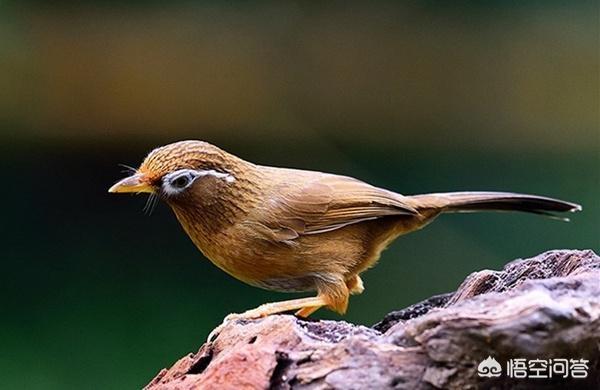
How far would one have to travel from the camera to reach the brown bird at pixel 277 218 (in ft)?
9.01

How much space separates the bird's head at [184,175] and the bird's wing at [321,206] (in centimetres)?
21

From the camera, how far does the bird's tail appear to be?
3.30 meters

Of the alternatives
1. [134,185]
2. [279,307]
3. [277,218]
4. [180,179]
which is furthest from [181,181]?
[279,307]

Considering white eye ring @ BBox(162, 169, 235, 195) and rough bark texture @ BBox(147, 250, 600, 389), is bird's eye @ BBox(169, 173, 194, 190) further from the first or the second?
rough bark texture @ BBox(147, 250, 600, 389)

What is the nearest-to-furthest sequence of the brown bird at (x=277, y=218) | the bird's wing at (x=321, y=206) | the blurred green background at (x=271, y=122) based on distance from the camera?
the brown bird at (x=277, y=218), the bird's wing at (x=321, y=206), the blurred green background at (x=271, y=122)

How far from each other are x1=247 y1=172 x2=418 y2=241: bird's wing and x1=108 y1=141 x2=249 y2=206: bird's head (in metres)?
0.21

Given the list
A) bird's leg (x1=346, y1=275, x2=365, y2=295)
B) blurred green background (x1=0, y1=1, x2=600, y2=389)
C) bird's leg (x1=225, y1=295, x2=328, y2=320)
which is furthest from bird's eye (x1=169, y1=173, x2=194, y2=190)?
blurred green background (x1=0, y1=1, x2=600, y2=389)

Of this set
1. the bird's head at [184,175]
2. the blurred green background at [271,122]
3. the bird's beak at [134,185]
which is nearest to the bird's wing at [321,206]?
the bird's head at [184,175]

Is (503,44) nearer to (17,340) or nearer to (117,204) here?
(117,204)

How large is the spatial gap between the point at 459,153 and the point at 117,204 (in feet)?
7.80

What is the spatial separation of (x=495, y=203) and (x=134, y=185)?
1558 millimetres

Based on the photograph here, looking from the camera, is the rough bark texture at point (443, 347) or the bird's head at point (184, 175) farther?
the bird's head at point (184, 175)

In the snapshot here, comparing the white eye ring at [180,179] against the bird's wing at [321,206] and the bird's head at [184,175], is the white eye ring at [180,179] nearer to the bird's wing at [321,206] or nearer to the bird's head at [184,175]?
the bird's head at [184,175]

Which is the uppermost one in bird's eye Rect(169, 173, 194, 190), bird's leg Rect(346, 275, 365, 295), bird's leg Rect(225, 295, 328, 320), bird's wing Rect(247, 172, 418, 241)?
bird's eye Rect(169, 173, 194, 190)
